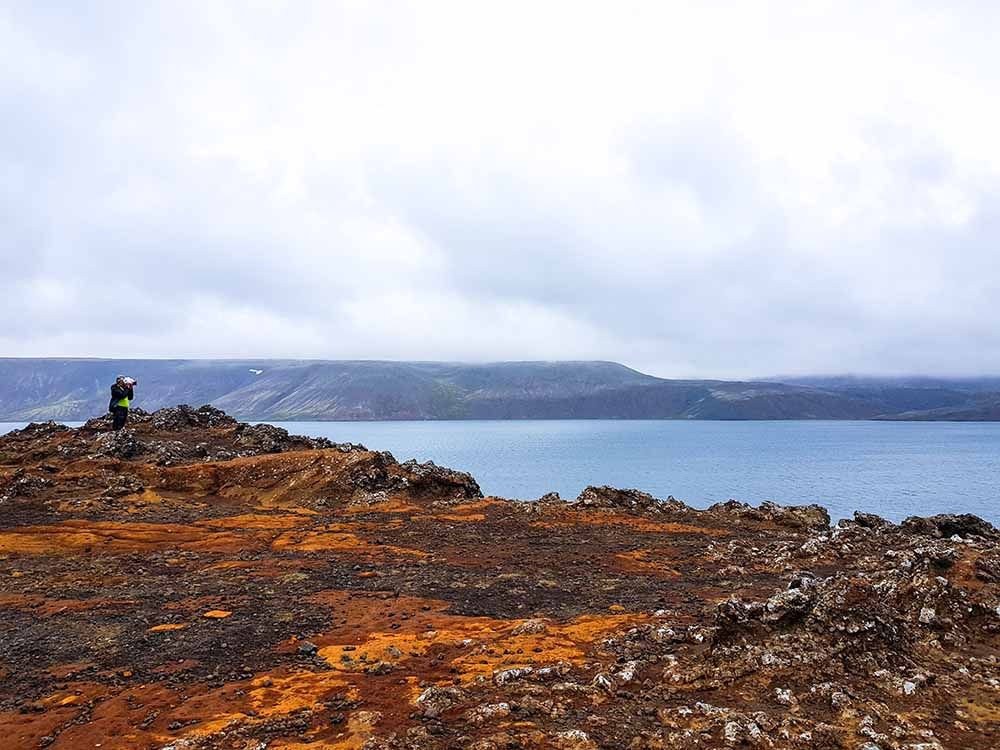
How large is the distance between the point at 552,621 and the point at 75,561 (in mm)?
14153

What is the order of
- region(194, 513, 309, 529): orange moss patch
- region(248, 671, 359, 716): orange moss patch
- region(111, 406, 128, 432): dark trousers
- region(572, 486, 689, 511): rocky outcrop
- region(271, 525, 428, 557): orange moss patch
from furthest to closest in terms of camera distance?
1. region(111, 406, 128, 432): dark trousers
2. region(572, 486, 689, 511): rocky outcrop
3. region(194, 513, 309, 529): orange moss patch
4. region(271, 525, 428, 557): orange moss patch
5. region(248, 671, 359, 716): orange moss patch

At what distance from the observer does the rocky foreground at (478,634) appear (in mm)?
7961

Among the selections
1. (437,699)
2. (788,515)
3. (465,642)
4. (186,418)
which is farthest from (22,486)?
(788,515)

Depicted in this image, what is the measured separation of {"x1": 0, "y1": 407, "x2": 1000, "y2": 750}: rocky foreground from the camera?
26.1ft

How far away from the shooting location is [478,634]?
11.7m

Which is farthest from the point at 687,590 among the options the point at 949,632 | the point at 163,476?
the point at 163,476

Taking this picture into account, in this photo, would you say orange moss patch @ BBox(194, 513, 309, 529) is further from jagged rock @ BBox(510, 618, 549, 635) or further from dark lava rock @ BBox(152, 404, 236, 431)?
dark lava rock @ BBox(152, 404, 236, 431)

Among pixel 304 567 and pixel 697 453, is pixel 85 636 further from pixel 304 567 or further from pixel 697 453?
pixel 697 453

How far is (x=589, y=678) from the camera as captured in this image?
368 inches

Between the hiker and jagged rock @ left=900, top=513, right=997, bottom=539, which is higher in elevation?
the hiker

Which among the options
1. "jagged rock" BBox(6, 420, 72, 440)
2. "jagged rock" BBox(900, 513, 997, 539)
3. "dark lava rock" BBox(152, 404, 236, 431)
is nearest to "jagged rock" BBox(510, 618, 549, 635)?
"jagged rock" BBox(900, 513, 997, 539)

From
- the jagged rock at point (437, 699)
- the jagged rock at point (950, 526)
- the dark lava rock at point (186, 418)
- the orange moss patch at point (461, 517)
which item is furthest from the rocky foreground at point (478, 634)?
the dark lava rock at point (186, 418)

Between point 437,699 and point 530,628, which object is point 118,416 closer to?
point 530,628

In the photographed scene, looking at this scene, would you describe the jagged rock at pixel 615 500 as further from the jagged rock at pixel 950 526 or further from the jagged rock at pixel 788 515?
the jagged rock at pixel 950 526
